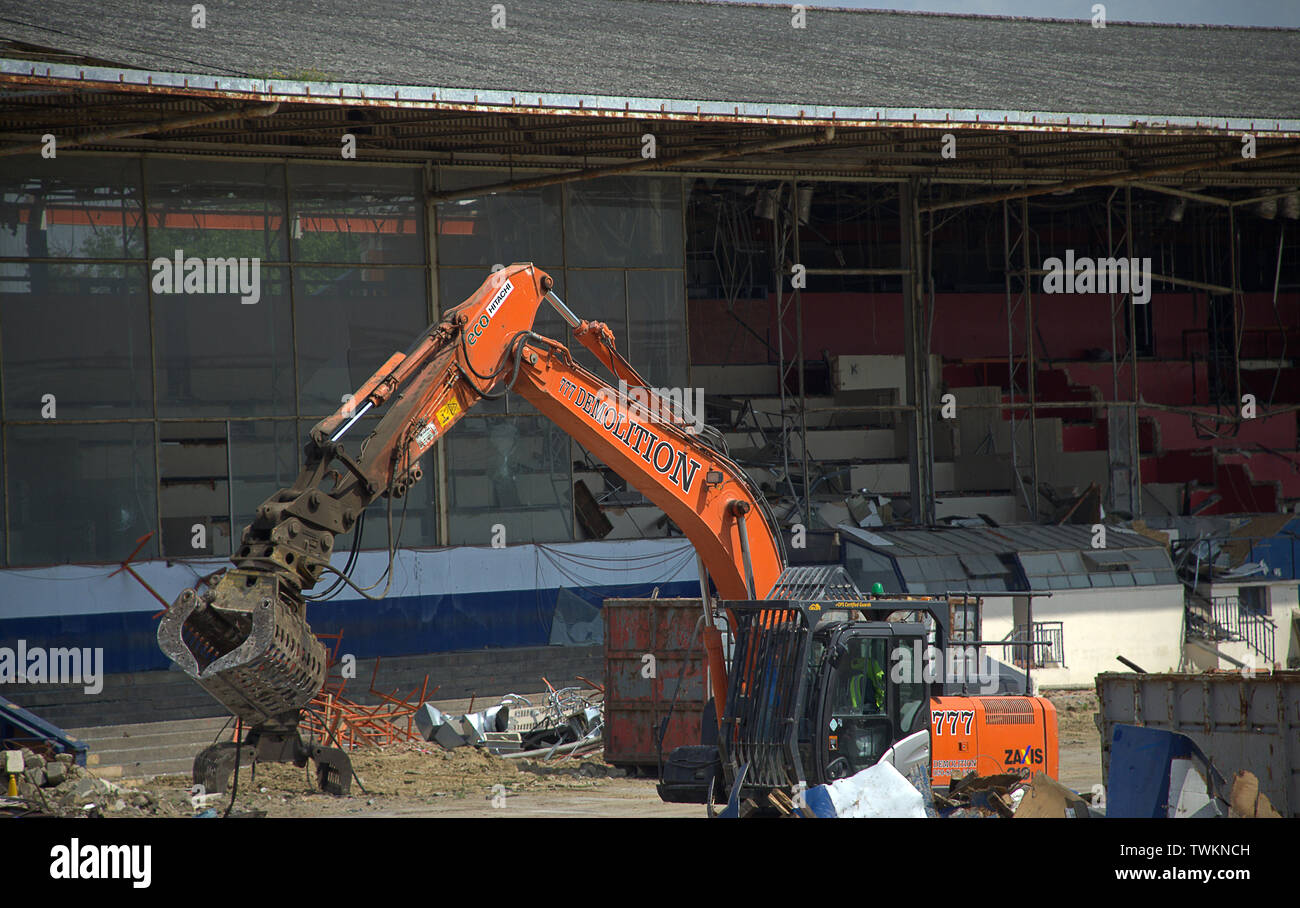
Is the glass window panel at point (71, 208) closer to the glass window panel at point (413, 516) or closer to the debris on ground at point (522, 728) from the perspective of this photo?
the glass window panel at point (413, 516)

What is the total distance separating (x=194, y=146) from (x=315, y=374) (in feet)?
12.0

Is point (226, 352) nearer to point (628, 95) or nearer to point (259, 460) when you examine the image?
point (259, 460)

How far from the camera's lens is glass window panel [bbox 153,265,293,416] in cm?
2058

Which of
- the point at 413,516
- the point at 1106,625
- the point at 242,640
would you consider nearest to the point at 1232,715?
the point at 242,640

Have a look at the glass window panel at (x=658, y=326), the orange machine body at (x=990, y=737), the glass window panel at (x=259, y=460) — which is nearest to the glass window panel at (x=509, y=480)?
the glass window panel at (x=658, y=326)

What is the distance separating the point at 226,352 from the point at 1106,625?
1392cm

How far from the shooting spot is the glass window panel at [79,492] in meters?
19.7

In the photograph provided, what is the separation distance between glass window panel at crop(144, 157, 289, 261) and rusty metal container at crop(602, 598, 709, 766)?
27.1ft

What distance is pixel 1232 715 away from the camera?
1141cm

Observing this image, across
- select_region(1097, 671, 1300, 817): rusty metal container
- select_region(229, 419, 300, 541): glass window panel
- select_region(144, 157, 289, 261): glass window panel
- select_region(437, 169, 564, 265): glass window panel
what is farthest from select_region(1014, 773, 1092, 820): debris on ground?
select_region(144, 157, 289, 261): glass window panel

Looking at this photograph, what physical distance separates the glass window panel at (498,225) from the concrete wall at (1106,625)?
8.86 m

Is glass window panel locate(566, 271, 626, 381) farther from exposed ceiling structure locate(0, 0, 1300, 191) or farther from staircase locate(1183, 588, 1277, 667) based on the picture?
staircase locate(1183, 588, 1277, 667)

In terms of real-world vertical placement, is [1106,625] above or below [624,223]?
below
